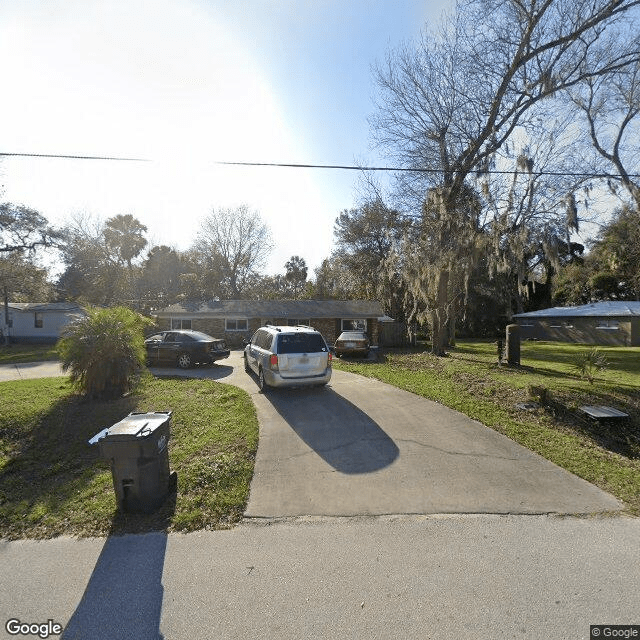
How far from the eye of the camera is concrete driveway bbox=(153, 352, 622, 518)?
423 centimetres

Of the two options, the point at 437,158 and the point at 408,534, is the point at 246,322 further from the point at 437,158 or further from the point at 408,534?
the point at 408,534

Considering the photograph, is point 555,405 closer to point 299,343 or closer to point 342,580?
point 299,343

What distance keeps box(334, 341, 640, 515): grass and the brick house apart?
1133 centimetres

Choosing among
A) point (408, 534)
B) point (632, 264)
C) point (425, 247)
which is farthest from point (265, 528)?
point (632, 264)

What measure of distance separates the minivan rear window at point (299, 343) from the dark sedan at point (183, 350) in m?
6.87

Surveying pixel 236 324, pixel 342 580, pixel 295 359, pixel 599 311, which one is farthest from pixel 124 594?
pixel 599 311

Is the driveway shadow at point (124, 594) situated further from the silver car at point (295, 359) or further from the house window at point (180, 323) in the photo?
the house window at point (180, 323)

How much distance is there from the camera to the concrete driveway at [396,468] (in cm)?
423

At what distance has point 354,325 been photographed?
25.7 m

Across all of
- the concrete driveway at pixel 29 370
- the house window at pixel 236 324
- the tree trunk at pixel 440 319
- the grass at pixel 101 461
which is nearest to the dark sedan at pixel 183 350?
the concrete driveway at pixel 29 370

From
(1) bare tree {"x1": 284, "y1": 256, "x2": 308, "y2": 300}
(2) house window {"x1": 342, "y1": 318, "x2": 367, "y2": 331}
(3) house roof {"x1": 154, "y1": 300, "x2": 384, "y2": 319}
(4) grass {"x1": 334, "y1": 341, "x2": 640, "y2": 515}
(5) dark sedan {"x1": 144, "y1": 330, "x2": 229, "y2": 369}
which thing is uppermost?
(1) bare tree {"x1": 284, "y1": 256, "x2": 308, "y2": 300}

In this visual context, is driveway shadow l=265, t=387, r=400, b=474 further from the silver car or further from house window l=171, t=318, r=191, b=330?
house window l=171, t=318, r=191, b=330

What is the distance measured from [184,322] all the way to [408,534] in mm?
23522

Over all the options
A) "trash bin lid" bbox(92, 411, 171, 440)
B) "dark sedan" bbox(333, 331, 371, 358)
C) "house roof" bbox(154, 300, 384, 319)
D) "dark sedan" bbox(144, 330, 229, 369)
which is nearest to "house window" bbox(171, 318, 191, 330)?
"house roof" bbox(154, 300, 384, 319)
